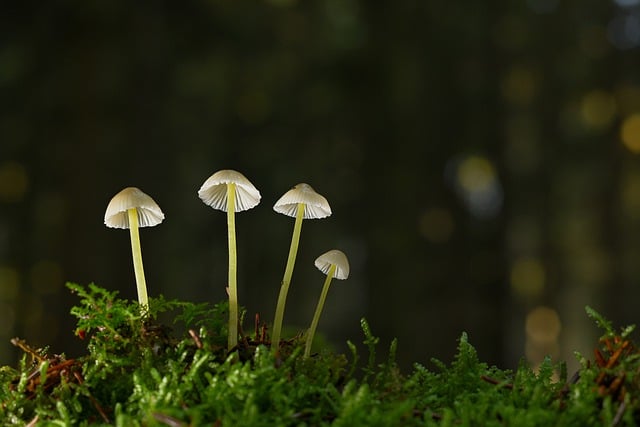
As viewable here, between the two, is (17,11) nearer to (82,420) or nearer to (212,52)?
(212,52)

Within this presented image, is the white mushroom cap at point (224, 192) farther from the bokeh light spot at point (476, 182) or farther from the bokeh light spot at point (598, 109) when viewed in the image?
the bokeh light spot at point (598, 109)

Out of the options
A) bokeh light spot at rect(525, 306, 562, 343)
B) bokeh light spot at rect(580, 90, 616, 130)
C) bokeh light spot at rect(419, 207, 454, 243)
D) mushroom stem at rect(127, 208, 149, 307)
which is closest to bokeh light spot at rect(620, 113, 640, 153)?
bokeh light spot at rect(580, 90, 616, 130)

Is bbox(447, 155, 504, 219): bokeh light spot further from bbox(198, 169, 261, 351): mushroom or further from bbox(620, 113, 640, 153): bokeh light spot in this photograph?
bbox(198, 169, 261, 351): mushroom

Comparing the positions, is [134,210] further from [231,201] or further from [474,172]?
[474,172]

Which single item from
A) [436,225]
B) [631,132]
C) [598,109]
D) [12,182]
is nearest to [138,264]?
[436,225]

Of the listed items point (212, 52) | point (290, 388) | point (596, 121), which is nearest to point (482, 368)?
point (290, 388)
